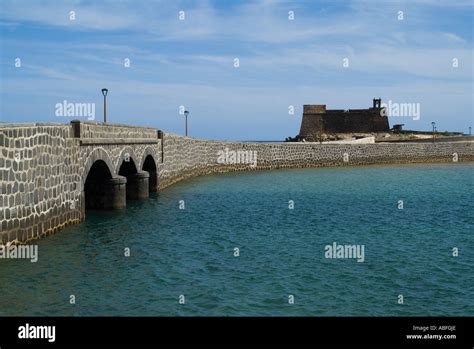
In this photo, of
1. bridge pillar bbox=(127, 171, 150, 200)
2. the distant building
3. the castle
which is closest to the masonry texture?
bridge pillar bbox=(127, 171, 150, 200)

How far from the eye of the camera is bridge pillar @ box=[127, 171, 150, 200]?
94.0 feet

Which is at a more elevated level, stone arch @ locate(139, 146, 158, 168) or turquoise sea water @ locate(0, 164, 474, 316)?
stone arch @ locate(139, 146, 158, 168)

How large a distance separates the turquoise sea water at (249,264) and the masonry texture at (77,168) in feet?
2.72

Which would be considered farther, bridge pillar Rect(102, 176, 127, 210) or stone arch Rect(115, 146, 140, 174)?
stone arch Rect(115, 146, 140, 174)

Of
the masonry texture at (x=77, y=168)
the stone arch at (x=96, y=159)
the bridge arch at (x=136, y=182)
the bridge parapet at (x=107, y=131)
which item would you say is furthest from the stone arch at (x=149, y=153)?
the stone arch at (x=96, y=159)

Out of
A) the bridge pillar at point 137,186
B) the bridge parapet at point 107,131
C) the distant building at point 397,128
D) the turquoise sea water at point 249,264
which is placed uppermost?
the distant building at point 397,128

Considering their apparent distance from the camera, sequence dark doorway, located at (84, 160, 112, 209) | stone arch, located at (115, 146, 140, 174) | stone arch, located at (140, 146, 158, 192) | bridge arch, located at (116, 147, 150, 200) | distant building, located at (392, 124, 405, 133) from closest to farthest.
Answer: dark doorway, located at (84, 160, 112, 209) → stone arch, located at (115, 146, 140, 174) → bridge arch, located at (116, 147, 150, 200) → stone arch, located at (140, 146, 158, 192) → distant building, located at (392, 124, 405, 133)

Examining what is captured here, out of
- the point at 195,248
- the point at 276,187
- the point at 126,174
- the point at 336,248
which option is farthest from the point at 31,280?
the point at 276,187

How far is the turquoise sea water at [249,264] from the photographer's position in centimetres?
1048

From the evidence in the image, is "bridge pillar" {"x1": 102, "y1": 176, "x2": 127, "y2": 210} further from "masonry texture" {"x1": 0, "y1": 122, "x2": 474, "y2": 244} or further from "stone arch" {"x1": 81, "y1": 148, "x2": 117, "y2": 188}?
"stone arch" {"x1": 81, "y1": 148, "x2": 117, "y2": 188}

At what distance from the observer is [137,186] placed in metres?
28.6

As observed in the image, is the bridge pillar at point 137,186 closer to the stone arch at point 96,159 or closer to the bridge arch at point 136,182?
the bridge arch at point 136,182

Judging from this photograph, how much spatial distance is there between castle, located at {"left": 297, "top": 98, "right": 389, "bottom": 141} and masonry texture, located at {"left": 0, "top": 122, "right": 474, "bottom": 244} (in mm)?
62121

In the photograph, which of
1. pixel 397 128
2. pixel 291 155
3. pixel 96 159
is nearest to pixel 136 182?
pixel 96 159
